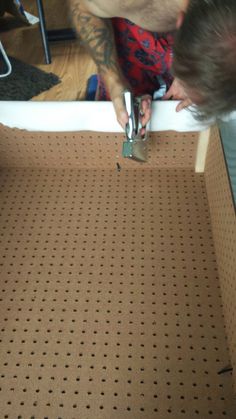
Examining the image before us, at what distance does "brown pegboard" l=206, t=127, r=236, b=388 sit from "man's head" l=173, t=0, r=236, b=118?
20cm

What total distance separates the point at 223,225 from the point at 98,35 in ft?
1.48

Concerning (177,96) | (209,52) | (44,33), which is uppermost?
(209,52)

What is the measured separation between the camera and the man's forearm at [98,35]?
2.41ft

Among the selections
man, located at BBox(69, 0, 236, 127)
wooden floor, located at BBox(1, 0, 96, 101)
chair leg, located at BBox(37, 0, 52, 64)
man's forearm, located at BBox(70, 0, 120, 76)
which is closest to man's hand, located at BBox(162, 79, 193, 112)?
man, located at BBox(69, 0, 236, 127)

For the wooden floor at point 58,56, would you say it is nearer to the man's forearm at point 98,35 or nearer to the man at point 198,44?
the man's forearm at point 98,35

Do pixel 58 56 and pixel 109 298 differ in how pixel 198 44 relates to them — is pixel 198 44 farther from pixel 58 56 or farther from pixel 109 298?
pixel 58 56

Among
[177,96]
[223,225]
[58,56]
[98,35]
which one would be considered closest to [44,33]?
[58,56]

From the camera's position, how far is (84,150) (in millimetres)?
773

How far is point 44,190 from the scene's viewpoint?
790 millimetres

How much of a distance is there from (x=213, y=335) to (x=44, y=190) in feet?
1.45

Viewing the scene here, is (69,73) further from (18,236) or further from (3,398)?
(3,398)

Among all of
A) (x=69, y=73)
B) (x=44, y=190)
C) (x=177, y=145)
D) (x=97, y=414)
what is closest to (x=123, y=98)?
(x=177, y=145)

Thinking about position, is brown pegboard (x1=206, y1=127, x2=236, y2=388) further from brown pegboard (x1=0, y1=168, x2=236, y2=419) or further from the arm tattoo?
the arm tattoo

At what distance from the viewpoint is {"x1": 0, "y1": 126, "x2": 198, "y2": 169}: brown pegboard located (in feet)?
2.43
